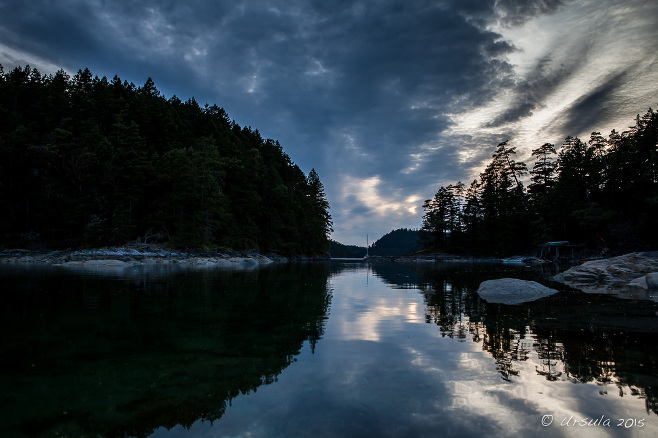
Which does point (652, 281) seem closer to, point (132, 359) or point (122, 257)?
point (132, 359)

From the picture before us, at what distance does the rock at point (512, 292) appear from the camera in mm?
14578

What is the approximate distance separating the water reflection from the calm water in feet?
0.10

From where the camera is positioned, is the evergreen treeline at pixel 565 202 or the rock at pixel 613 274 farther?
the evergreen treeline at pixel 565 202

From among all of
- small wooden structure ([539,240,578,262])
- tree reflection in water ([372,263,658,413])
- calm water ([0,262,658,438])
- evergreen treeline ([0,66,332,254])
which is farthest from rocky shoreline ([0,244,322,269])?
small wooden structure ([539,240,578,262])

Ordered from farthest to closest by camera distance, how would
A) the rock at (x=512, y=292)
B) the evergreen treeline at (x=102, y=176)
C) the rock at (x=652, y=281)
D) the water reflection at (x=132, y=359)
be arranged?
the evergreen treeline at (x=102, y=176) → the rock at (x=652, y=281) → the rock at (x=512, y=292) → the water reflection at (x=132, y=359)

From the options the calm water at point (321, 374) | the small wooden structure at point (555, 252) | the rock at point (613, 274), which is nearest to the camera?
the calm water at point (321, 374)

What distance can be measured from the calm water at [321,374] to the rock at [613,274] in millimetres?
9313

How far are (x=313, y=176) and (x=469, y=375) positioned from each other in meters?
113

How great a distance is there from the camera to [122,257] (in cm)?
3759

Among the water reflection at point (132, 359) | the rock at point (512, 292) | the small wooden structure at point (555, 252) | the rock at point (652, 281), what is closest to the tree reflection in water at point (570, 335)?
the rock at point (512, 292)

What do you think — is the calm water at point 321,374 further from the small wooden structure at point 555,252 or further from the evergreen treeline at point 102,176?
the small wooden structure at point 555,252

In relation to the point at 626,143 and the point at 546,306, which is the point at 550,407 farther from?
the point at 626,143

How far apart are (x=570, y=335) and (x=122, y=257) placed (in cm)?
4192

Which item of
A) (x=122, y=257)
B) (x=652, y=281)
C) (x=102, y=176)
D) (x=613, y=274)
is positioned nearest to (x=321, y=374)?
(x=652, y=281)
